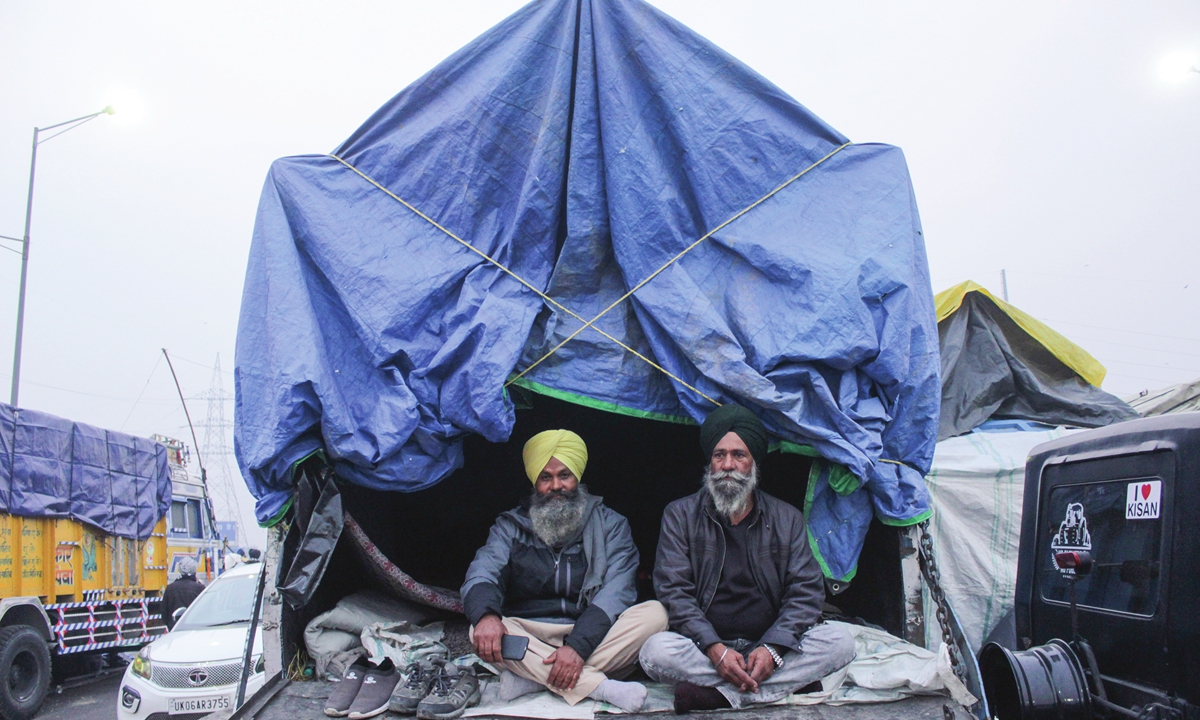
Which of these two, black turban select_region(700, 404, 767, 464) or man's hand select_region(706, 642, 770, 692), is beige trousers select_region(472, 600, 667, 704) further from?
black turban select_region(700, 404, 767, 464)

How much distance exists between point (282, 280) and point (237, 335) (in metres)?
0.31

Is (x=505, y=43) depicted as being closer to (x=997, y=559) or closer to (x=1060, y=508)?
(x=1060, y=508)

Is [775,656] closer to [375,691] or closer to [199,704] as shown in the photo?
[375,691]

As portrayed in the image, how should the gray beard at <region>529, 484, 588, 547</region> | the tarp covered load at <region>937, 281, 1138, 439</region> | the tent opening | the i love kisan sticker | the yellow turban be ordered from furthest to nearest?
the tarp covered load at <region>937, 281, 1138, 439</region>, the tent opening, the yellow turban, the gray beard at <region>529, 484, 588, 547</region>, the i love kisan sticker

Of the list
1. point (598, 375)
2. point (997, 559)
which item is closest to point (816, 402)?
point (598, 375)

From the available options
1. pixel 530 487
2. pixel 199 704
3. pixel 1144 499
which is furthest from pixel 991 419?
pixel 199 704

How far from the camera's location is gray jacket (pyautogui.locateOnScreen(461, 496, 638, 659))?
4.01 meters

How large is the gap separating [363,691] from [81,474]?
8.39 m

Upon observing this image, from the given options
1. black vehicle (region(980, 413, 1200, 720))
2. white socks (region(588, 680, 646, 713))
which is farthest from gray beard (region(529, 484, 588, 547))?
black vehicle (region(980, 413, 1200, 720))

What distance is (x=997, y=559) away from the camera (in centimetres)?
599

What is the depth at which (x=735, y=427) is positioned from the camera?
3744 mm

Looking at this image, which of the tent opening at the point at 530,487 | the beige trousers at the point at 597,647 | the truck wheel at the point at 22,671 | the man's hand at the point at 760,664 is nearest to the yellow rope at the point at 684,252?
the beige trousers at the point at 597,647

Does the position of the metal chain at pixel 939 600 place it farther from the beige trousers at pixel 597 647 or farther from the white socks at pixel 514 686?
the white socks at pixel 514 686

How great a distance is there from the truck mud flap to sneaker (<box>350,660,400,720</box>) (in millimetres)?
443
